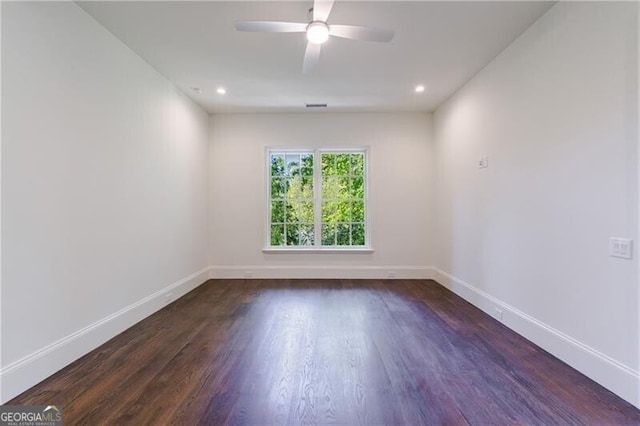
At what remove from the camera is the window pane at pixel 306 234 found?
529 cm

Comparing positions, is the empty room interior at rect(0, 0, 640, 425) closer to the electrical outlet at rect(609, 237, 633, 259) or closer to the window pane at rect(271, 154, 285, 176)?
the electrical outlet at rect(609, 237, 633, 259)

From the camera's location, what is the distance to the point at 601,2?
6.70 feet

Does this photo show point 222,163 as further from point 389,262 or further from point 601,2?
point 601,2

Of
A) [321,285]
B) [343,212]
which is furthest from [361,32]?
[321,285]

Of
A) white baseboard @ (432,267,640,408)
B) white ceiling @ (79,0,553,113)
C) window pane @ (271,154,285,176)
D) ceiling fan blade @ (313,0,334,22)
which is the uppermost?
white ceiling @ (79,0,553,113)

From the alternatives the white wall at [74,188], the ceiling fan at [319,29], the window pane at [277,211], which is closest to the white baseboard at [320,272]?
the window pane at [277,211]

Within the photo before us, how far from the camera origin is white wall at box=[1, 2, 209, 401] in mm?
1960

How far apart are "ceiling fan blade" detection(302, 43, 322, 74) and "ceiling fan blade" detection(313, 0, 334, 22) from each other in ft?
0.74

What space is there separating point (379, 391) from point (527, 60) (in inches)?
117

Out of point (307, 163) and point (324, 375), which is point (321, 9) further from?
point (307, 163)

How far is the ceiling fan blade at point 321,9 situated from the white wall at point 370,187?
2909 mm

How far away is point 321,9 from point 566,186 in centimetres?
222

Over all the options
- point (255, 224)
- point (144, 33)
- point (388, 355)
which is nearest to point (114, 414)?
point (388, 355)

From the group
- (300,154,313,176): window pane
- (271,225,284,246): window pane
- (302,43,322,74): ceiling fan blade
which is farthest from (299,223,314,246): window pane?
(302,43,322,74): ceiling fan blade
